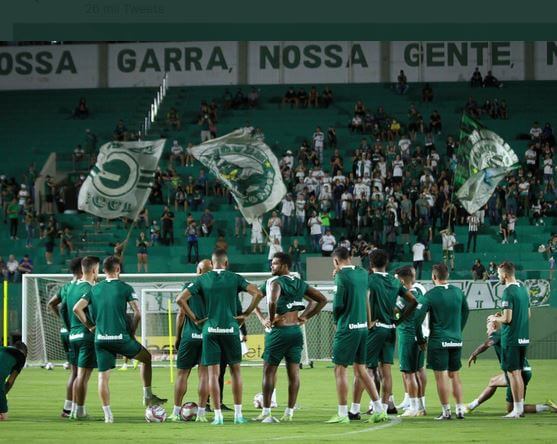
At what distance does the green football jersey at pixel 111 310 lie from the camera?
1783cm

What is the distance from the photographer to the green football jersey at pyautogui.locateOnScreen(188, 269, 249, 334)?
1744 cm

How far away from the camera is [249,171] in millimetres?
36438

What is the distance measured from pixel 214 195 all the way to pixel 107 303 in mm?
32089

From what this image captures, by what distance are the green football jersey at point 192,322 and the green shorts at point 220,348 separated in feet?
2.31

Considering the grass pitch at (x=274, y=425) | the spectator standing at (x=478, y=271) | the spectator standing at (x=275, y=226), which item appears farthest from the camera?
the spectator standing at (x=275, y=226)

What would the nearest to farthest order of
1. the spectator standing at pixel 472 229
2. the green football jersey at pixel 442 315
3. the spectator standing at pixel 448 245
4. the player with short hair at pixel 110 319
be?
the player with short hair at pixel 110 319
the green football jersey at pixel 442 315
the spectator standing at pixel 448 245
the spectator standing at pixel 472 229

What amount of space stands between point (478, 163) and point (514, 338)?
18044 millimetres

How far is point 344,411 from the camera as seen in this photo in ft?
57.8

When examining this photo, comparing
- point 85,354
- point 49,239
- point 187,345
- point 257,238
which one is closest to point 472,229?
point 257,238

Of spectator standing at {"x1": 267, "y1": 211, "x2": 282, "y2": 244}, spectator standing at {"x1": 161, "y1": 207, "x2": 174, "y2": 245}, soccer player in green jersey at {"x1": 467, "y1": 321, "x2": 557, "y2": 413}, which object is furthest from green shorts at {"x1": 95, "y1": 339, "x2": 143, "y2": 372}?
spectator standing at {"x1": 161, "y1": 207, "x2": 174, "y2": 245}

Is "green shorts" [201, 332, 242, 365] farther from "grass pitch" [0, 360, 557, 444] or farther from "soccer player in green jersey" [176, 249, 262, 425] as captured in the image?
"grass pitch" [0, 360, 557, 444]

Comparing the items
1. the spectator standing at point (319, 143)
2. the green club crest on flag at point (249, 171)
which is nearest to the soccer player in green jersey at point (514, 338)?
the green club crest on flag at point (249, 171)

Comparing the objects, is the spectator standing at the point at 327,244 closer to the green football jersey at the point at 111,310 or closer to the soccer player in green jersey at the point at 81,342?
the soccer player in green jersey at the point at 81,342

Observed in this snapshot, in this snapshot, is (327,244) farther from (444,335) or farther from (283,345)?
(283,345)
